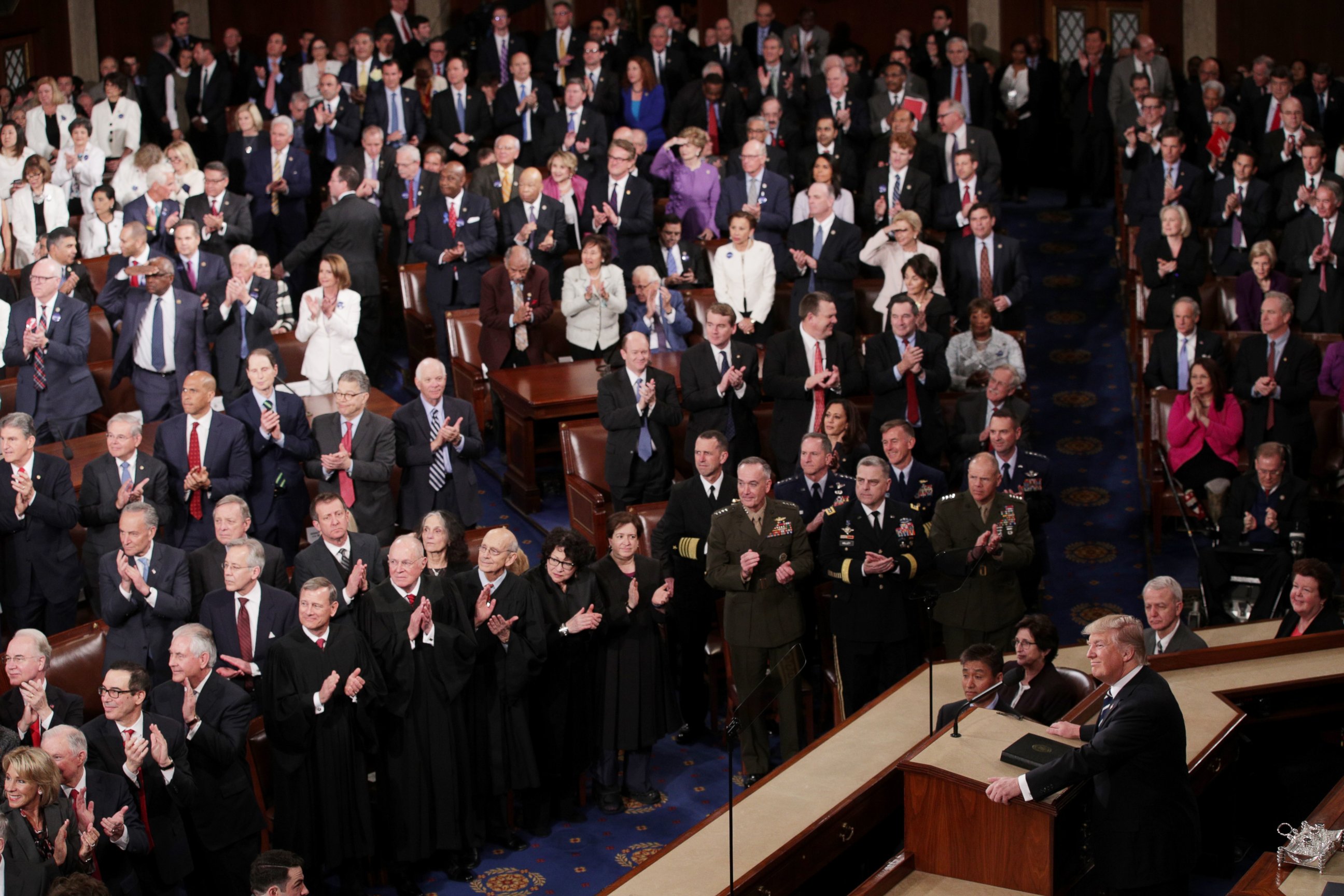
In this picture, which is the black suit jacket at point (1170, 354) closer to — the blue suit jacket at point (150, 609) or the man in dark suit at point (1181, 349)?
the man in dark suit at point (1181, 349)

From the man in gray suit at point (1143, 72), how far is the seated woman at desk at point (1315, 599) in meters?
6.70

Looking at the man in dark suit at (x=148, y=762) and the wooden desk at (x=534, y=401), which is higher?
the wooden desk at (x=534, y=401)

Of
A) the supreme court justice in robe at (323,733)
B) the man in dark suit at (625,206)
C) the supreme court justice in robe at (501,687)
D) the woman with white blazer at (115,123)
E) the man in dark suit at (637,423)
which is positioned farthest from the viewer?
the woman with white blazer at (115,123)

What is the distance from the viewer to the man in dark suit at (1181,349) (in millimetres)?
8180

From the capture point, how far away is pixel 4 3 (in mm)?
6465

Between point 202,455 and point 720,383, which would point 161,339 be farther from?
point 720,383

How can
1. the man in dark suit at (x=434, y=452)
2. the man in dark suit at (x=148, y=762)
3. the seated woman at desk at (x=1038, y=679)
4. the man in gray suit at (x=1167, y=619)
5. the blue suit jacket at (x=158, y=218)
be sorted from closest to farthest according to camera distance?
the man in dark suit at (x=148, y=762), the seated woman at desk at (x=1038, y=679), the man in gray suit at (x=1167, y=619), the man in dark suit at (x=434, y=452), the blue suit jacket at (x=158, y=218)

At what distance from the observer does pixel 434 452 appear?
7430 millimetres

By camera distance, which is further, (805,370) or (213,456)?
(805,370)

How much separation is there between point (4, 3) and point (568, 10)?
6.60 meters

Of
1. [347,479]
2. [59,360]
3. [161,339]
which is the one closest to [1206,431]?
[347,479]

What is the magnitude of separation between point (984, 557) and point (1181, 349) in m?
2.46

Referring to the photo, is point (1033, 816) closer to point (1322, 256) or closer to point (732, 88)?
point (1322, 256)

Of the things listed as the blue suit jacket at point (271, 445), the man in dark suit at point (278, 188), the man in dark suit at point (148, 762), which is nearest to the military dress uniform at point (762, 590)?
the blue suit jacket at point (271, 445)
